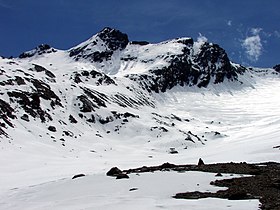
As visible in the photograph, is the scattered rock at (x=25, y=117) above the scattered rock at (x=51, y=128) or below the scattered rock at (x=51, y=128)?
above

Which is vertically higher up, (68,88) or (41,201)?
(68,88)

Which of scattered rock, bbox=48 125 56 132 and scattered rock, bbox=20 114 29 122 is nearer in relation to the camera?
scattered rock, bbox=20 114 29 122

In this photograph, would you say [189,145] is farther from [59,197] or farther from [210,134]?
[59,197]

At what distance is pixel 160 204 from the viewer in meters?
17.8

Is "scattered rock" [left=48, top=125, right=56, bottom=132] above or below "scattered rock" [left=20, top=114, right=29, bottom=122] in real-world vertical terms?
below

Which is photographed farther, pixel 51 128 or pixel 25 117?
pixel 51 128

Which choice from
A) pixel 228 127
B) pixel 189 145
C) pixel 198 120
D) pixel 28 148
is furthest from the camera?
pixel 198 120

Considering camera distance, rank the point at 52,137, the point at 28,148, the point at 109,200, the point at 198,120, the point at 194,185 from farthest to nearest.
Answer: the point at 198,120, the point at 52,137, the point at 28,148, the point at 194,185, the point at 109,200

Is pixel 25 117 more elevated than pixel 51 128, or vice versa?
pixel 25 117

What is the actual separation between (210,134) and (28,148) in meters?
76.0

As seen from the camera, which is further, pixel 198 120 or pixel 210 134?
pixel 198 120

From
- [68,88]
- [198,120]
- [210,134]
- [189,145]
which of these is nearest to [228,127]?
[198,120]

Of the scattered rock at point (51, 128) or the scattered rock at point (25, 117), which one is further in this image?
the scattered rock at point (51, 128)

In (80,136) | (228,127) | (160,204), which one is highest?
(228,127)
